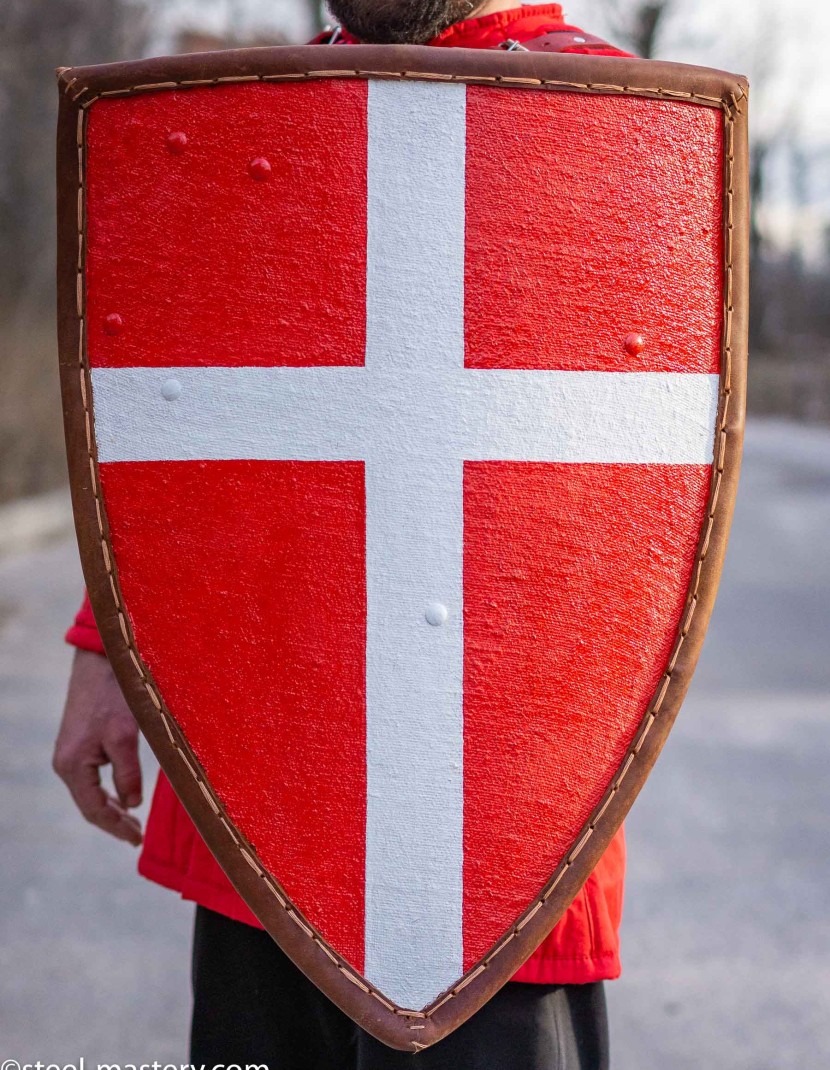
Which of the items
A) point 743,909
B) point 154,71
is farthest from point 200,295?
point 743,909

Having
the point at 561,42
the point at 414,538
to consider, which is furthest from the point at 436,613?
the point at 561,42

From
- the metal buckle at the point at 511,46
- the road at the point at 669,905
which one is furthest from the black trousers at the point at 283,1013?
the road at the point at 669,905

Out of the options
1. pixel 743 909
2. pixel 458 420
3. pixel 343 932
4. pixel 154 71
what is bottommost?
pixel 743 909

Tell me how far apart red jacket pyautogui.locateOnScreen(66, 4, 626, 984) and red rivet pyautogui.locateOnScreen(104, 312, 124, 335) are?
0.27 m

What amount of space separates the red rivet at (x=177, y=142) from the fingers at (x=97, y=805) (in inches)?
21.8

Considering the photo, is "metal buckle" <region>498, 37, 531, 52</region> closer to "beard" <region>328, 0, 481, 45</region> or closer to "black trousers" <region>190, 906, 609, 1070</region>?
"beard" <region>328, 0, 481, 45</region>

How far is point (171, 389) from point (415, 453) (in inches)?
7.8

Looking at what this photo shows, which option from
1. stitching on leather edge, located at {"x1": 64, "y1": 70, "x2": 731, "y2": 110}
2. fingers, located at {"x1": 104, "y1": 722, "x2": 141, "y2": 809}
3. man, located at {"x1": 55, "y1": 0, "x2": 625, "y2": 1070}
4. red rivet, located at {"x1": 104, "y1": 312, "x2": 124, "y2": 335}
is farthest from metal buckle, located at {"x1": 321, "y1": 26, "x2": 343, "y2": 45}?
fingers, located at {"x1": 104, "y1": 722, "x2": 141, "y2": 809}

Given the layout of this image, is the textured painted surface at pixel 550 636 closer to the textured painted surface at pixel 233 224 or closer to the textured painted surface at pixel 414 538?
the textured painted surface at pixel 414 538

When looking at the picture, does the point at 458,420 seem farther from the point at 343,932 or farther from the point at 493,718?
the point at 343,932

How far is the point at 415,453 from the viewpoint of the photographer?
94 centimetres

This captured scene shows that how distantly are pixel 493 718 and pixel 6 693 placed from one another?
3.35 metres

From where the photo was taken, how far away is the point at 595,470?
3.09ft

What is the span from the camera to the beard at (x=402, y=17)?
96 cm
